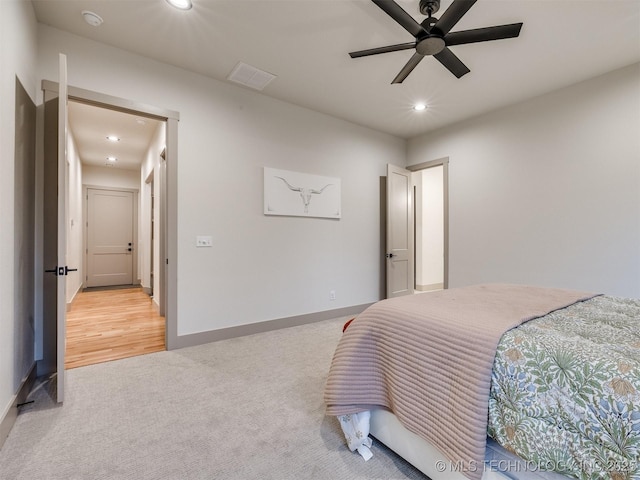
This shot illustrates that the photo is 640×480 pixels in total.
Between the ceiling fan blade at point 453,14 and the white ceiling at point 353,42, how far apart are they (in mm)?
439

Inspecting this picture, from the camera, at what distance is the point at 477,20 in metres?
2.22

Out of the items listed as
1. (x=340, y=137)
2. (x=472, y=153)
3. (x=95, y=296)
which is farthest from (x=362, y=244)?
(x=95, y=296)

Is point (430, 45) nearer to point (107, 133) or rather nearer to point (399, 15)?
point (399, 15)

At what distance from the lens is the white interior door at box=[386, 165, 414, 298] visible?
4.42 metres

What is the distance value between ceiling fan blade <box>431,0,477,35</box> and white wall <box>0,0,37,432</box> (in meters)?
2.39

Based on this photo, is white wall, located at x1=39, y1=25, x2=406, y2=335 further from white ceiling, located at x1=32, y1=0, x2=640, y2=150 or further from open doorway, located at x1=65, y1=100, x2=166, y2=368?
open doorway, located at x1=65, y1=100, x2=166, y2=368

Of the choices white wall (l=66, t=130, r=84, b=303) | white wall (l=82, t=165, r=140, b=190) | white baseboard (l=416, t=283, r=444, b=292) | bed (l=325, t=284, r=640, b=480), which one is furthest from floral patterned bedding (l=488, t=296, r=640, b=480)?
white wall (l=82, t=165, r=140, b=190)

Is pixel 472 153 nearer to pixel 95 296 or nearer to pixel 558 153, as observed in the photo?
pixel 558 153

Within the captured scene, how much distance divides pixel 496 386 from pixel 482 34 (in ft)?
6.64

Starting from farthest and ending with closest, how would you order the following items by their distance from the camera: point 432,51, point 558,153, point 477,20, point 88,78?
point 558,153
point 88,78
point 477,20
point 432,51

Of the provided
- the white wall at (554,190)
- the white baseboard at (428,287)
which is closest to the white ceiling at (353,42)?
the white wall at (554,190)

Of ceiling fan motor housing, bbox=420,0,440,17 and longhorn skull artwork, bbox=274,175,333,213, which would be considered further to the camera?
longhorn skull artwork, bbox=274,175,333,213

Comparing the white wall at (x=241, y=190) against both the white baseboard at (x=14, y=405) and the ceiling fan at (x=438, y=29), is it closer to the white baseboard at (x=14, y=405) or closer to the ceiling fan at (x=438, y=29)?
the white baseboard at (x=14, y=405)

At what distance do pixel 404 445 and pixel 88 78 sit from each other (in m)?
3.51
